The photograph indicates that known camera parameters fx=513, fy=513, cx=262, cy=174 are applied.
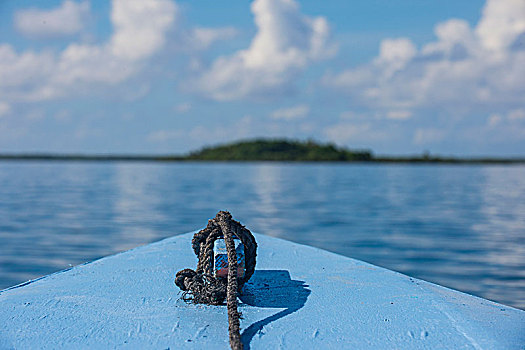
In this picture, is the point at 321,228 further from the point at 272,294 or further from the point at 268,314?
the point at 268,314

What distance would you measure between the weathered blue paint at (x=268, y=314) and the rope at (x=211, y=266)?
6 centimetres

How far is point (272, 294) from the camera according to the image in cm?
274

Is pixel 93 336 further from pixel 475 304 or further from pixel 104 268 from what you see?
pixel 475 304

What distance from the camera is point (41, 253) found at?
9273mm

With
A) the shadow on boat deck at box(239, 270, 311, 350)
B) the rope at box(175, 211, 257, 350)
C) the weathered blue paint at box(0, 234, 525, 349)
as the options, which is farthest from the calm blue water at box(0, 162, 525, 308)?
the rope at box(175, 211, 257, 350)

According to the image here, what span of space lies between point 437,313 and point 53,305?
1910 mm

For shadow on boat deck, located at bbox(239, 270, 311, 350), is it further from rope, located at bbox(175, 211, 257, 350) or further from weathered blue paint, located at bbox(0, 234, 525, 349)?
rope, located at bbox(175, 211, 257, 350)

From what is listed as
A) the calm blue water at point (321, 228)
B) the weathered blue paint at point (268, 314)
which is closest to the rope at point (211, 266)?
the weathered blue paint at point (268, 314)

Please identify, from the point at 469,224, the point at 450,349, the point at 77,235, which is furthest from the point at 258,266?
the point at 469,224

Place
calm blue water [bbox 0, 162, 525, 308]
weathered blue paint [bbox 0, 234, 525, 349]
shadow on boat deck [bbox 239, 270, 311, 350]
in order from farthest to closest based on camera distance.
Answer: calm blue water [bbox 0, 162, 525, 308], shadow on boat deck [bbox 239, 270, 311, 350], weathered blue paint [bbox 0, 234, 525, 349]

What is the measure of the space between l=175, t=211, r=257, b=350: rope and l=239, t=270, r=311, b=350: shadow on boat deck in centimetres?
11

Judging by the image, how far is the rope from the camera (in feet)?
7.94

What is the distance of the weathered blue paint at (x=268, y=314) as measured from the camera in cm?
219

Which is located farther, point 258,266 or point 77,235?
point 77,235
